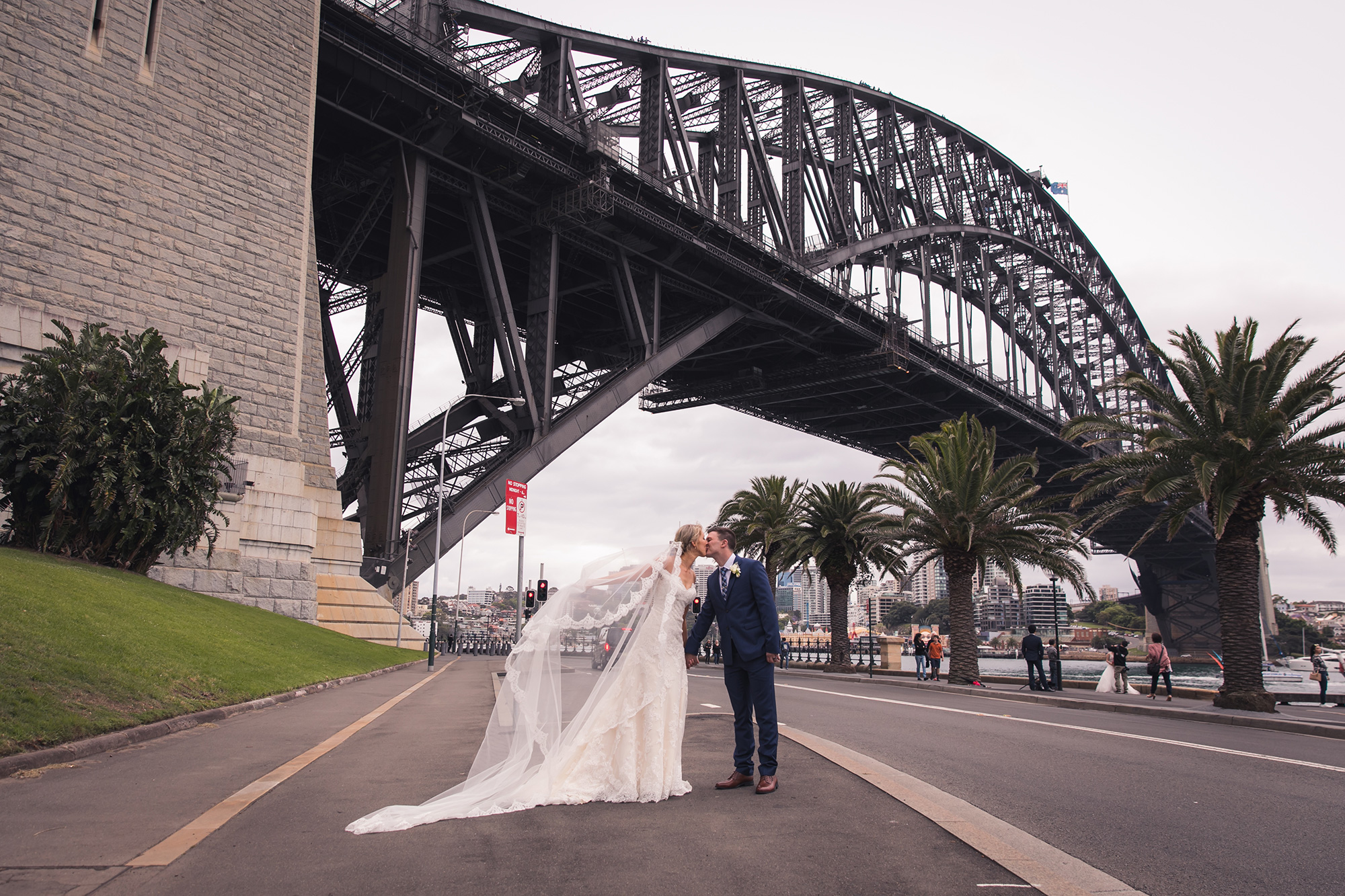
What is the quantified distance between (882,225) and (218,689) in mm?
50977

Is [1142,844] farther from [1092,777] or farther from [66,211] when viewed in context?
[66,211]

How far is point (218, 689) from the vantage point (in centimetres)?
1155

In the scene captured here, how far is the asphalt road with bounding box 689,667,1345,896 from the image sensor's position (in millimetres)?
4477

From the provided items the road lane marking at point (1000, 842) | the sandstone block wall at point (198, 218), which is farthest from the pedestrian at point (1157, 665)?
the sandstone block wall at point (198, 218)

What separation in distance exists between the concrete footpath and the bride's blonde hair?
1.72m

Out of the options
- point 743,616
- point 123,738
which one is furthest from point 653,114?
point 743,616

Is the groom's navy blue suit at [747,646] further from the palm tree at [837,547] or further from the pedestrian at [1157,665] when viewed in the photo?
the palm tree at [837,547]

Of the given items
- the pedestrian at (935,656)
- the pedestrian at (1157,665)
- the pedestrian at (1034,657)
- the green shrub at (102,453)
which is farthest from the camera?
the pedestrian at (935,656)

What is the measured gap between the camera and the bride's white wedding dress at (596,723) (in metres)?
5.85

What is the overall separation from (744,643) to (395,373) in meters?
22.9

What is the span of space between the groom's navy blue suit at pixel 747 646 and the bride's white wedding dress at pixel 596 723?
281 millimetres

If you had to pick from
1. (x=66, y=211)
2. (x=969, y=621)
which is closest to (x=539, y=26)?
(x=66, y=211)

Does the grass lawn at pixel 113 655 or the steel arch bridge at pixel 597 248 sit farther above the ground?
the steel arch bridge at pixel 597 248

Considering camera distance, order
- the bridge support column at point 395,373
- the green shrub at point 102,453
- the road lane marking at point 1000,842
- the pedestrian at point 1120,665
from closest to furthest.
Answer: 1. the road lane marking at point 1000,842
2. the green shrub at point 102,453
3. the pedestrian at point 1120,665
4. the bridge support column at point 395,373
